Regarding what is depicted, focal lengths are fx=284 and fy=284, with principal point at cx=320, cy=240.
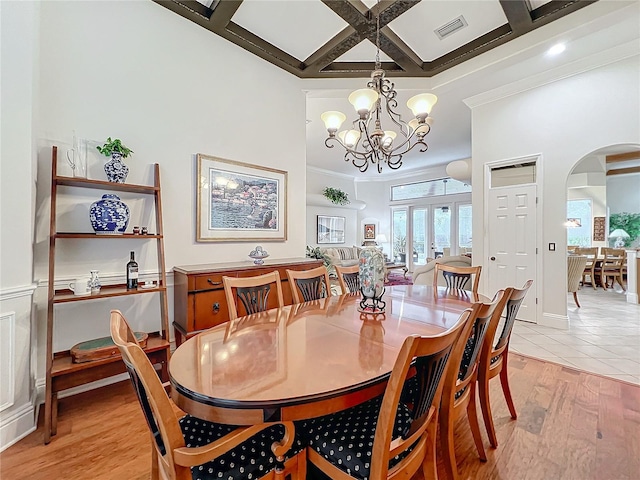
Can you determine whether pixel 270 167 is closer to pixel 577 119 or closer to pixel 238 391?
pixel 238 391

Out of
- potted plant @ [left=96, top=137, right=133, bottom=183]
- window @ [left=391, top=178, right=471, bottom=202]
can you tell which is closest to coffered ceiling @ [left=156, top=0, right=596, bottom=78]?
potted plant @ [left=96, top=137, right=133, bottom=183]

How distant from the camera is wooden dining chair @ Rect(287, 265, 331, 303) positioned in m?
2.21

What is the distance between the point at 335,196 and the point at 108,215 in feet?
22.7

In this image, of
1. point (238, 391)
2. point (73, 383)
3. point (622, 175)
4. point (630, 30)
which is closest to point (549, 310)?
point (630, 30)

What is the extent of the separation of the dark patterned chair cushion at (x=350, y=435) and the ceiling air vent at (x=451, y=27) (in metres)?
3.49

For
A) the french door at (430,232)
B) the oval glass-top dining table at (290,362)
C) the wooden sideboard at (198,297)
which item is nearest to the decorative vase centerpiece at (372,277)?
the oval glass-top dining table at (290,362)

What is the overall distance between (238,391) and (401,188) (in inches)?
377

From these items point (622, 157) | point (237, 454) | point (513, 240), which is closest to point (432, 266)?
point (513, 240)

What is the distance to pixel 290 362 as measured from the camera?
43.4 inches

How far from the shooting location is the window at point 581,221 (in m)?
7.98

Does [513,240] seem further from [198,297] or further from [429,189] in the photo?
[429,189]

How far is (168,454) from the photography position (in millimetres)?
840

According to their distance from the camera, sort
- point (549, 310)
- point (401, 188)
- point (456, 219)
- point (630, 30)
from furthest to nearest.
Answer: point (401, 188) → point (456, 219) → point (549, 310) → point (630, 30)

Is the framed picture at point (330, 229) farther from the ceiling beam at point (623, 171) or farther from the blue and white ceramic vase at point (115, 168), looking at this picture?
the ceiling beam at point (623, 171)
